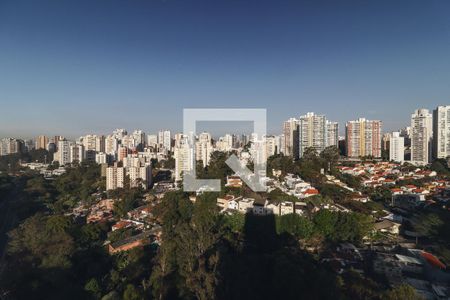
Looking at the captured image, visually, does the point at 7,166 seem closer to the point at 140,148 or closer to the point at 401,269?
the point at 140,148

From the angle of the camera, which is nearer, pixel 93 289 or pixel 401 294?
pixel 401 294

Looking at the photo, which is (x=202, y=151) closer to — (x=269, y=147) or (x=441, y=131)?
(x=269, y=147)

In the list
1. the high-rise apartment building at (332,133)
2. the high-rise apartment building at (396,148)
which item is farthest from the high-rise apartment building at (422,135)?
the high-rise apartment building at (332,133)

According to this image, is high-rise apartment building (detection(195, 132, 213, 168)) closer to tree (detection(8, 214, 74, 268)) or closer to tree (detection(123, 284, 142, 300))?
tree (detection(8, 214, 74, 268))

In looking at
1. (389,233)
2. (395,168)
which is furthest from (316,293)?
(395,168)

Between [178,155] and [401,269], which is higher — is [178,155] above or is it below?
above

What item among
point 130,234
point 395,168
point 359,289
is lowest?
point 130,234

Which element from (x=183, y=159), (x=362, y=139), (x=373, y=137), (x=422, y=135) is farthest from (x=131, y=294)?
(x=422, y=135)
